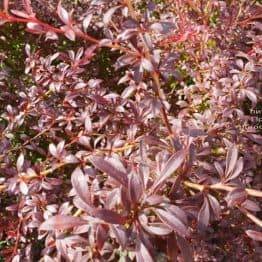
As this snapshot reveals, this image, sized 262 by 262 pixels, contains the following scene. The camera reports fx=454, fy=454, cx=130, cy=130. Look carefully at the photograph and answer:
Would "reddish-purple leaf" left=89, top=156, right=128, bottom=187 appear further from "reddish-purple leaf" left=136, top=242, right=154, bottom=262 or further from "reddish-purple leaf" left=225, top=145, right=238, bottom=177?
"reddish-purple leaf" left=225, top=145, right=238, bottom=177

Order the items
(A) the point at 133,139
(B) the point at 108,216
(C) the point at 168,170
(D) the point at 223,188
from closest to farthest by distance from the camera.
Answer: (B) the point at 108,216 < (C) the point at 168,170 < (D) the point at 223,188 < (A) the point at 133,139

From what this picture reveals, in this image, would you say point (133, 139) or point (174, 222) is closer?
point (174, 222)

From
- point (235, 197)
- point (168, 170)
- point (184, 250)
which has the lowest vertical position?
point (184, 250)

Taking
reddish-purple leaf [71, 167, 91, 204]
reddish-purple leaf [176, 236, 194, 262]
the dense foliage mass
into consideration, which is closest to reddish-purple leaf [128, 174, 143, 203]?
the dense foliage mass

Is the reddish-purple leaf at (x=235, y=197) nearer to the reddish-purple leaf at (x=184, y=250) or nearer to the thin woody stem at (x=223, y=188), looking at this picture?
the thin woody stem at (x=223, y=188)

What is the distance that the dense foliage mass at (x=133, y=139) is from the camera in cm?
116

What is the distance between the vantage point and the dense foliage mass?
1.16 meters

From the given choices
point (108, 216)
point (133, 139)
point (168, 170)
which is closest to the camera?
point (108, 216)

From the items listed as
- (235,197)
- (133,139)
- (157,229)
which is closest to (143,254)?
(157,229)

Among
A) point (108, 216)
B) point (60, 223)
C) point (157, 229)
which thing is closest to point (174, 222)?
point (157, 229)

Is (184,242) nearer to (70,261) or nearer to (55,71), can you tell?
(70,261)

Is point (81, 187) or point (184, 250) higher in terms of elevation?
point (81, 187)

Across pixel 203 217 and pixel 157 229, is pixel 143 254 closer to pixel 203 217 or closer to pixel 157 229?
pixel 157 229

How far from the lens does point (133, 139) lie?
5.97 feet
